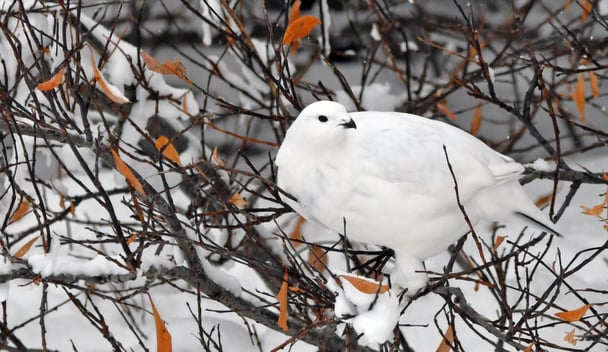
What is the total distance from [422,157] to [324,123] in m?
0.20

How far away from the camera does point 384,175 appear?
144cm

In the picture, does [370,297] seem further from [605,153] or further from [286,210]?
[605,153]

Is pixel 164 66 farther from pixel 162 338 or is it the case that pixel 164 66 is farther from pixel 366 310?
pixel 366 310

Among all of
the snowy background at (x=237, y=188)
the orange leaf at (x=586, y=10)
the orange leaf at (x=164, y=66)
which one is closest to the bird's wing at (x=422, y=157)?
the snowy background at (x=237, y=188)

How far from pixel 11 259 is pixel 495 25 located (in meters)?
2.71

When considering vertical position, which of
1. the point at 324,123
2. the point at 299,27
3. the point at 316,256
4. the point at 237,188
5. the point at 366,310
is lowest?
the point at 366,310

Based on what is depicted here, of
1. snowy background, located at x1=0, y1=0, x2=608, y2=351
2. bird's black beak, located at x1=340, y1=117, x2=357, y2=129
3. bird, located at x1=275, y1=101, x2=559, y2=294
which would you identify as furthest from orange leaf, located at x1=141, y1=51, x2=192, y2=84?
bird's black beak, located at x1=340, y1=117, x2=357, y2=129

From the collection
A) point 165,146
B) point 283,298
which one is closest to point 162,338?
point 283,298

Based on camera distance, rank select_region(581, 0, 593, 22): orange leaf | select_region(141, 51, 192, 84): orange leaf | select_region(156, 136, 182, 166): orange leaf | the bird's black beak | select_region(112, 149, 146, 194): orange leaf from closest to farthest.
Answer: the bird's black beak < select_region(112, 149, 146, 194): orange leaf < select_region(156, 136, 182, 166): orange leaf < select_region(141, 51, 192, 84): orange leaf < select_region(581, 0, 593, 22): orange leaf

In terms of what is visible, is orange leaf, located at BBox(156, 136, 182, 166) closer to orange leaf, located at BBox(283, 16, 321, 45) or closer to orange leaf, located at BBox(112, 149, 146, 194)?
orange leaf, located at BBox(112, 149, 146, 194)

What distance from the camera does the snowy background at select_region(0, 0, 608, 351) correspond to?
1.65 meters

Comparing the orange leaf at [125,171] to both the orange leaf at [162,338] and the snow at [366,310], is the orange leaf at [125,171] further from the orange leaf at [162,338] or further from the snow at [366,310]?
the snow at [366,310]

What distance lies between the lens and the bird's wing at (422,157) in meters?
1.45

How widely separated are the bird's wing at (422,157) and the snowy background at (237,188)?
16cm
